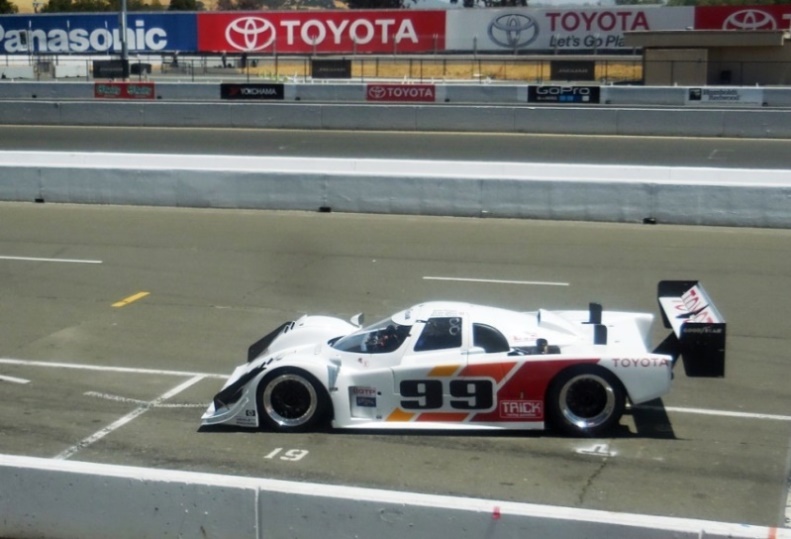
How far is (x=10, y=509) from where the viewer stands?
6.03 metres

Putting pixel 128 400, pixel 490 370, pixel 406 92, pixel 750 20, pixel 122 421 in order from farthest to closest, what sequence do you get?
1. pixel 750 20
2. pixel 406 92
3. pixel 128 400
4. pixel 122 421
5. pixel 490 370

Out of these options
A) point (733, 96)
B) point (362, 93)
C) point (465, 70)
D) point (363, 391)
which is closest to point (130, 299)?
point (363, 391)

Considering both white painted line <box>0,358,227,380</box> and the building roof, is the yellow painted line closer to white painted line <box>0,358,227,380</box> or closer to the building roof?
white painted line <box>0,358,227,380</box>

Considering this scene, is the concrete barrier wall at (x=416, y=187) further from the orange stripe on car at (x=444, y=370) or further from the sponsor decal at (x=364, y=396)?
the sponsor decal at (x=364, y=396)

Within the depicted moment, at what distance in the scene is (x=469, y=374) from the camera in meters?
8.59

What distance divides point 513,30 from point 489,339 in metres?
59.5

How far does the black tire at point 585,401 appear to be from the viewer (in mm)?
8469

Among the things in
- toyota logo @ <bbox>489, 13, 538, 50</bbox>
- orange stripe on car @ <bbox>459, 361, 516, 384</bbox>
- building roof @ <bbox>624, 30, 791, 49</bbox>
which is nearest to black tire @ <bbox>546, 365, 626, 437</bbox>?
orange stripe on car @ <bbox>459, 361, 516, 384</bbox>

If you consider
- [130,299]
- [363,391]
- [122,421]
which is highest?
[363,391]

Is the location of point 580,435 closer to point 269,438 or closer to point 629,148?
point 269,438

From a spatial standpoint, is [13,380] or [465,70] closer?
[13,380]

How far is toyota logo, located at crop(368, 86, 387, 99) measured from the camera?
42309 millimetres

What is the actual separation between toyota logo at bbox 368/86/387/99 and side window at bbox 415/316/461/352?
3421cm

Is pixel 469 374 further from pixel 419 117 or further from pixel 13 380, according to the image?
pixel 419 117
